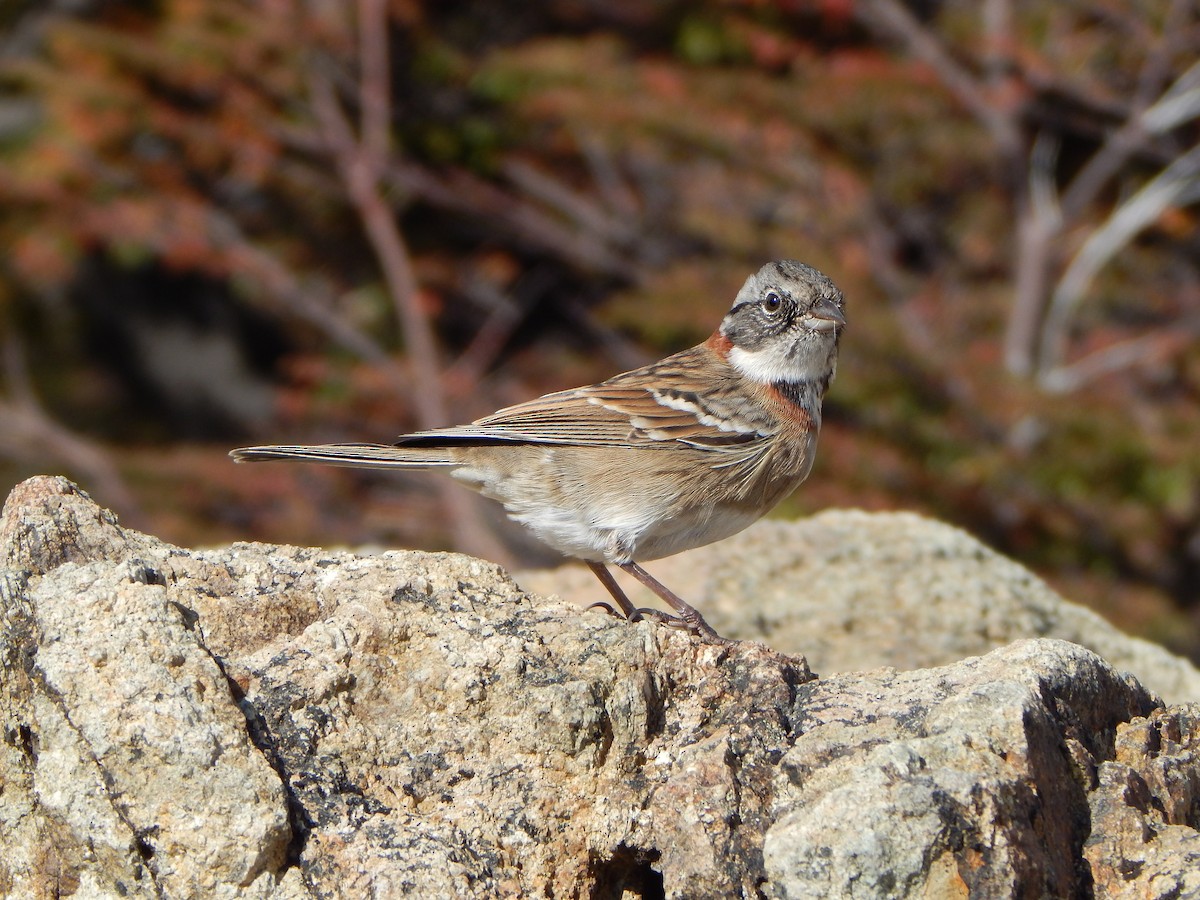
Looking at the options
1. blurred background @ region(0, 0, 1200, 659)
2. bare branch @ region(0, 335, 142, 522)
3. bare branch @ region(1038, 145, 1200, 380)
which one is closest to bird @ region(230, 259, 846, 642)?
blurred background @ region(0, 0, 1200, 659)

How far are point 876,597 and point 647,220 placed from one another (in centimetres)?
507

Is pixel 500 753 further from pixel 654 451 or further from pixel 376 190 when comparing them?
pixel 376 190

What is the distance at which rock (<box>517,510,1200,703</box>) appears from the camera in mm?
4969

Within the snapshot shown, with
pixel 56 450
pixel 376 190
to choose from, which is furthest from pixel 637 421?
pixel 56 450

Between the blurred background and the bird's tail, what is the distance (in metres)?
3.90

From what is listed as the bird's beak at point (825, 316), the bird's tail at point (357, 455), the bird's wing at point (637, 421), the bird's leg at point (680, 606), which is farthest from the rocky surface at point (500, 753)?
the bird's beak at point (825, 316)

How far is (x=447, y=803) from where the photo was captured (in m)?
2.85

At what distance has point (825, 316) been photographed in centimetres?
493

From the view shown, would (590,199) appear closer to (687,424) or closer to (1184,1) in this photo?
(1184,1)

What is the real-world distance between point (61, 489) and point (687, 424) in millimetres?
2212

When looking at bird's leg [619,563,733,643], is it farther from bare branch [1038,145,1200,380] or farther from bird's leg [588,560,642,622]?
bare branch [1038,145,1200,380]

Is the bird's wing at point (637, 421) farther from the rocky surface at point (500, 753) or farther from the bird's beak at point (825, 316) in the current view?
the rocky surface at point (500, 753)

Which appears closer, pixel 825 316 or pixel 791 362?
pixel 825 316

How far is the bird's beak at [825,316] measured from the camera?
491 centimetres
